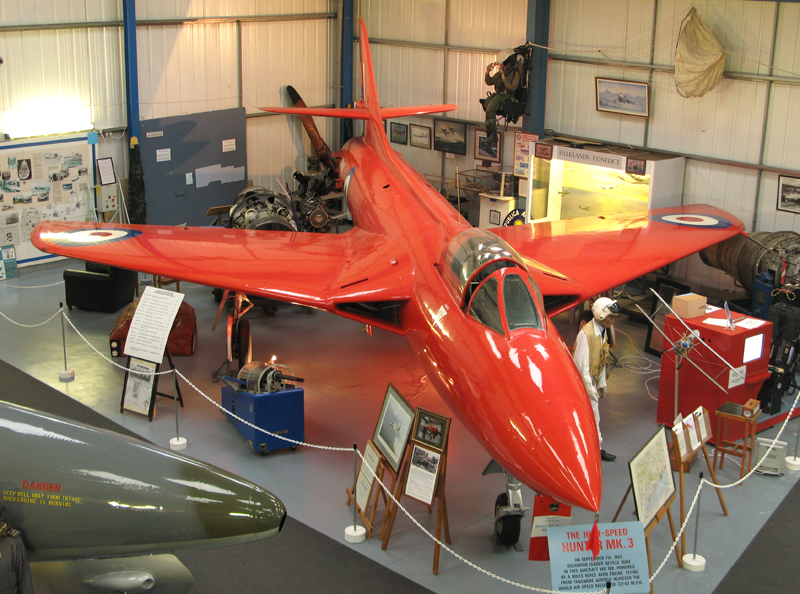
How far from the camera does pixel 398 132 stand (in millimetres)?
19406

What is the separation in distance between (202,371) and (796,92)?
386 inches

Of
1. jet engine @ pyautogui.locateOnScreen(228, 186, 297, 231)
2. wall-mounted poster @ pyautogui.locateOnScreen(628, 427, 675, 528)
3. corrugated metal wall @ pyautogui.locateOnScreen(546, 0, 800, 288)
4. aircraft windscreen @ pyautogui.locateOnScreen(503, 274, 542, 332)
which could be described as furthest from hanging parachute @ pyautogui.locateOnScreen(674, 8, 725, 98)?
wall-mounted poster @ pyautogui.locateOnScreen(628, 427, 675, 528)

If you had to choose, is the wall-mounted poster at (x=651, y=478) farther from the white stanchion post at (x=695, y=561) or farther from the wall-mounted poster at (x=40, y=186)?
the wall-mounted poster at (x=40, y=186)

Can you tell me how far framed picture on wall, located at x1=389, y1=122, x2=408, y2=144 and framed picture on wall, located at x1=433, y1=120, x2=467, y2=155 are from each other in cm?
109

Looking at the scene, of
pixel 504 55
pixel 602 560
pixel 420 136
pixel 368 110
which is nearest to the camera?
pixel 602 560

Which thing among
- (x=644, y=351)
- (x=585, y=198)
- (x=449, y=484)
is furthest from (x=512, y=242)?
(x=449, y=484)

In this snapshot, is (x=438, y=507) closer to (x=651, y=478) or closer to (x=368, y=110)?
(x=651, y=478)

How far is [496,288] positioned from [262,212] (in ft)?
22.8

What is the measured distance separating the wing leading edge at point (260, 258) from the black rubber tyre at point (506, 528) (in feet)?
8.31

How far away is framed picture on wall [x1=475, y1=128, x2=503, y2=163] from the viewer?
1686 centimetres

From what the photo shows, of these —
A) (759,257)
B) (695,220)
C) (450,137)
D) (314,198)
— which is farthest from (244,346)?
(450,137)

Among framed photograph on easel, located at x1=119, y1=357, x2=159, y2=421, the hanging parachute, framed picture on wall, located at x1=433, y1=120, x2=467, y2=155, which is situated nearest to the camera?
framed photograph on easel, located at x1=119, y1=357, x2=159, y2=421

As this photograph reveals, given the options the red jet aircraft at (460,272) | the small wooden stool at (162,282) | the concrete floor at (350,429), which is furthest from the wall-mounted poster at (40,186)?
the red jet aircraft at (460,272)

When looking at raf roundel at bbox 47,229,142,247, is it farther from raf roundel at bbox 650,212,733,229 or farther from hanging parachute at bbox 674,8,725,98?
hanging parachute at bbox 674,8,725,98
